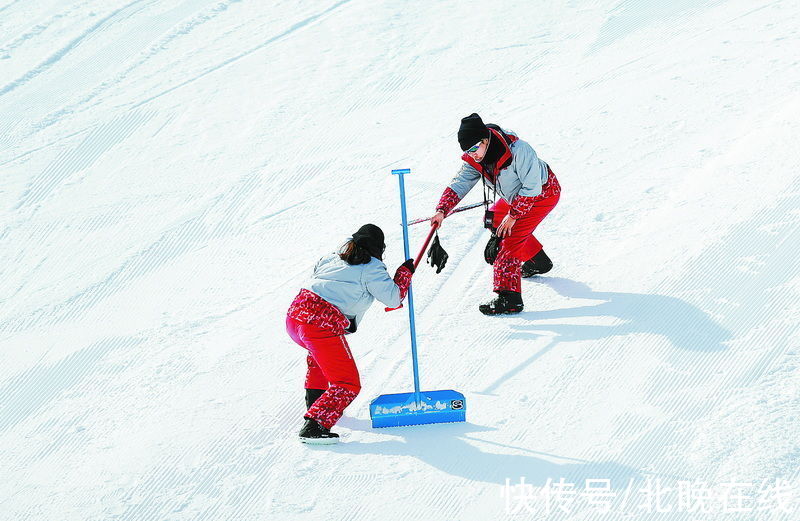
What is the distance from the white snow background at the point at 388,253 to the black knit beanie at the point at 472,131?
118cm

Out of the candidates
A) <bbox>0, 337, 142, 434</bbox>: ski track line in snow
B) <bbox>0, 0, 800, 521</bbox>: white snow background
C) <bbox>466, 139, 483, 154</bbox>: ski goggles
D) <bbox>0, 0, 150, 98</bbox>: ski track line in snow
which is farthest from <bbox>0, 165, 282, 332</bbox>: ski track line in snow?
<bbox>0, 0, 150, 98</bbox>: ski track line in snow

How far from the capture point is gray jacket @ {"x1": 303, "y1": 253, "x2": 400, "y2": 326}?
4008mm

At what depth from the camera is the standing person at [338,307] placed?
4.01 meters

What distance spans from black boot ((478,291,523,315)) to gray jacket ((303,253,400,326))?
1.21 m

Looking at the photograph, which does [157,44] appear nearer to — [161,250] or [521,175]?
[161,250]

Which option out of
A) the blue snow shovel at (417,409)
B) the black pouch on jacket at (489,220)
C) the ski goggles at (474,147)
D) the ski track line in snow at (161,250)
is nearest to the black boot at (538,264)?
the black pouch on jacket at (489,220)

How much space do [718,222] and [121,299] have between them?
4220 mm

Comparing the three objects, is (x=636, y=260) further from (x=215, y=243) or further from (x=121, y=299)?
(x=121, y=299)

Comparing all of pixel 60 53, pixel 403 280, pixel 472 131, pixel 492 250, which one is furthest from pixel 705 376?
pixel 60 53

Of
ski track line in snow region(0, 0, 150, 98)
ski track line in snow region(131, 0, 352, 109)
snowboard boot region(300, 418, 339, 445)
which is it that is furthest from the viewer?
ski track line in snow region(0, 0, 150, 98)

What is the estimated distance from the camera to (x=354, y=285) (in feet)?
13.2

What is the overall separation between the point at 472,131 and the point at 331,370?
1.51 metres

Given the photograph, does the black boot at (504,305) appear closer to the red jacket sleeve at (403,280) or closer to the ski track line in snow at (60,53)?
the red jacket sleeve at (403,280)

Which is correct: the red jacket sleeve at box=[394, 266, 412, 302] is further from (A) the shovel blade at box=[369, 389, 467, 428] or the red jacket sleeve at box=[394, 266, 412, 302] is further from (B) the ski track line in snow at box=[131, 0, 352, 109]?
(B) the ski track line in snow at box=[131, 0, 352, 109]
